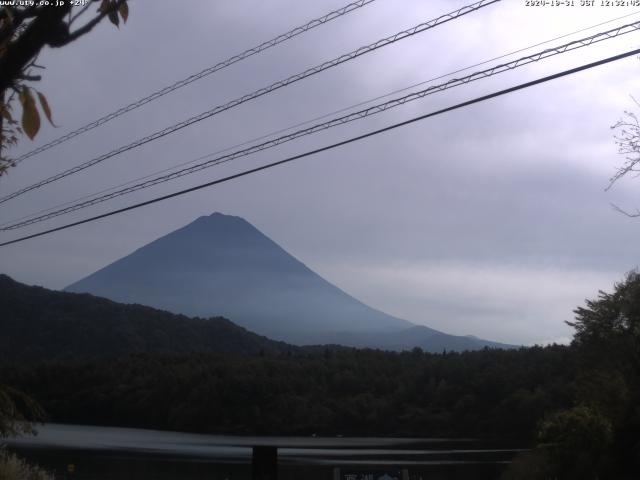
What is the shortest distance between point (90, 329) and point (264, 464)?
66765mm

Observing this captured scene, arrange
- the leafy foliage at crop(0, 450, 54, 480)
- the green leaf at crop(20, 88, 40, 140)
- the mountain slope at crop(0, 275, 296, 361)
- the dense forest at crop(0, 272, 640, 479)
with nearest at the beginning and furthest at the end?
the green leaf at crop(20, 88, 40, 140) → the leafy foliage at crop(0, 450, 54, 480) → the dense forest at crop(0, 272, 640, 479) → the mountain slope at crop(0, 275, 296, 361)

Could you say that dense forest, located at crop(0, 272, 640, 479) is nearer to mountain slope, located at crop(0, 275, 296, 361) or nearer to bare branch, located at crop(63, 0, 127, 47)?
mountain slope, located at crop(0, 275, 296, 361)

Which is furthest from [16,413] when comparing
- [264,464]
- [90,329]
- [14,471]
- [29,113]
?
[90,329]

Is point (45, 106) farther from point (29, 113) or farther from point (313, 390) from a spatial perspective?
point (313, 390)

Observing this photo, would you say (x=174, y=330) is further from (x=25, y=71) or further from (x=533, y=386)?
(x=25, y=71)

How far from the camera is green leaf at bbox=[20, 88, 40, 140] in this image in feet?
12.0

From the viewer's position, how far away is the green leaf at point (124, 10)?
419 centimetres

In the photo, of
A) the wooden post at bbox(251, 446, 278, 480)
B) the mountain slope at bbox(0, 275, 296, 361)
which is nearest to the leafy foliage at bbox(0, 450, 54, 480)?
the wooden post at bbox(251, 446, 278, 480)

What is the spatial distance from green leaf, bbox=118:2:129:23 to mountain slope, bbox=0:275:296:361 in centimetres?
6504

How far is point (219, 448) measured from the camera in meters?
45.8

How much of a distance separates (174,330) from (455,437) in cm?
3767

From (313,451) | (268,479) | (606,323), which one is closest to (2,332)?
(313,451)

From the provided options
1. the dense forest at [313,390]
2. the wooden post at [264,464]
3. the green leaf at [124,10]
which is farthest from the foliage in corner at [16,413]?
the dense forest at [313,390]

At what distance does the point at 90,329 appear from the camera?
7638 cm
